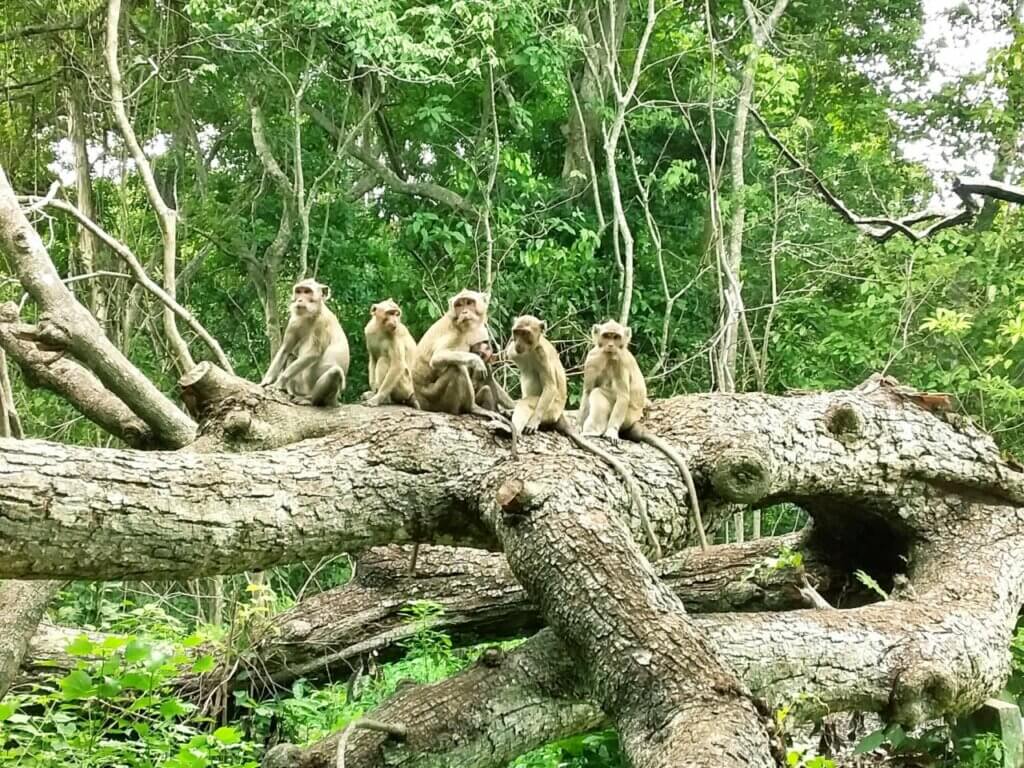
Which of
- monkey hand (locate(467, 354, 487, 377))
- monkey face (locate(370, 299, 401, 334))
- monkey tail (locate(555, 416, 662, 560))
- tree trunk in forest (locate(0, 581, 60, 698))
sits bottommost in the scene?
tree trunk in forest (locate(0, 581, 60, 698))

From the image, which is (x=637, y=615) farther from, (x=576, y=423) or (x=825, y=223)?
(x=825, y=223)

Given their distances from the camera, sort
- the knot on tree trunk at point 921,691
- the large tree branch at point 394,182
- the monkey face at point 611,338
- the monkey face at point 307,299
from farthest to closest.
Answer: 1. the large tree branch at point 394,182
2. the monkey face at point 611,338
3. the monkey face at point 307,299
4. the knot on tree trunk at point 921,691

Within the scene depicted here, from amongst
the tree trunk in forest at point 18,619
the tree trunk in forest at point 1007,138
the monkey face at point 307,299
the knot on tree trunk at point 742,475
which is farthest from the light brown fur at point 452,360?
the tree trunk in forest at point 1007,138

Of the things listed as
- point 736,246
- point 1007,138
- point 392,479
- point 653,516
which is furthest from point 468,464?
point 1007,138

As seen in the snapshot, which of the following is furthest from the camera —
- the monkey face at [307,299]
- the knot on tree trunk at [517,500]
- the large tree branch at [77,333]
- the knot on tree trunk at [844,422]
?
the monkey face at [307,299]

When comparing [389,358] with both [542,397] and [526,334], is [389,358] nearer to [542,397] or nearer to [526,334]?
[526,334]

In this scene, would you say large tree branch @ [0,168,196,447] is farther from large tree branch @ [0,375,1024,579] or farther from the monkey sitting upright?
the monkey sitting upright

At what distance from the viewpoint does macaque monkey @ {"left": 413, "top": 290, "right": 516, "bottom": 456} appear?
232 inches

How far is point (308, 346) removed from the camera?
6.23 metres

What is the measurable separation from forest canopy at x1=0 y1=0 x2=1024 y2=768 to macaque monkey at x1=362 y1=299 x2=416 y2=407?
0.09ft

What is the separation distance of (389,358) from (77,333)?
177 centimetres

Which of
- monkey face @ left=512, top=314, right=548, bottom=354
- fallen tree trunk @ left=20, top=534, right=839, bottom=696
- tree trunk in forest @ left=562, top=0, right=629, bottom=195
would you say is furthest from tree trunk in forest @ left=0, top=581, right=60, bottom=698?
tree trunk in forest @ left=562, top=0, right=629, bottom=195

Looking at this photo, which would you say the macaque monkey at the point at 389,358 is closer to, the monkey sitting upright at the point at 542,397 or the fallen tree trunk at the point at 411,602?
the monkey sitting upright at the point at 542,397

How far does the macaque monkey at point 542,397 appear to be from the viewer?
16.7 ft
